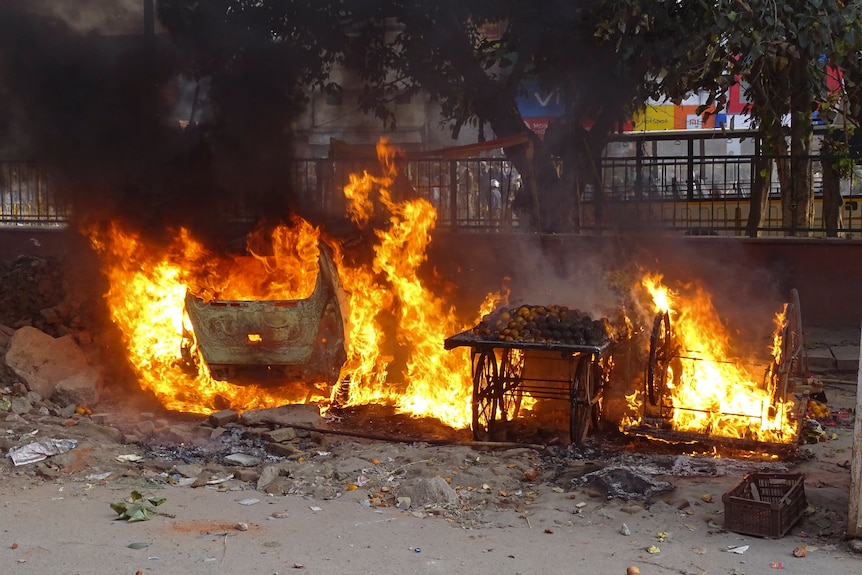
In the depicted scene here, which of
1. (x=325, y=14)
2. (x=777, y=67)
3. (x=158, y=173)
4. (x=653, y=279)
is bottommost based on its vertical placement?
(x=653, y=279)

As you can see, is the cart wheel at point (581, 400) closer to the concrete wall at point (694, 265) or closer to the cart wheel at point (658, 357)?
the cart wheel at point (658, 357)

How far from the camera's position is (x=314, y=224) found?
10516 millimetres

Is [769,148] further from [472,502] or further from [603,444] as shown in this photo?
[472,502]

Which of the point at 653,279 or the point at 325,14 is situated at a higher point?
the point at 325,14

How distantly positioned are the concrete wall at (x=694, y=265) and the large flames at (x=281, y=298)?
1340mm

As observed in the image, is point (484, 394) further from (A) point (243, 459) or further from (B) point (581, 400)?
(A) point (243, 459)

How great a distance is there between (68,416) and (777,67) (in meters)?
7.74

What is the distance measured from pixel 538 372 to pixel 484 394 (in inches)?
33.2

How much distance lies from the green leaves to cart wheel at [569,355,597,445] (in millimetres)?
3237

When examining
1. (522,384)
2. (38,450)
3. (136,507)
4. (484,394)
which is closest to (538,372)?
(522,384)

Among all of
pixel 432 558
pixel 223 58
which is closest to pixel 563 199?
pixel 223 58

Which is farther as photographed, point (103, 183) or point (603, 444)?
point (103, 183)

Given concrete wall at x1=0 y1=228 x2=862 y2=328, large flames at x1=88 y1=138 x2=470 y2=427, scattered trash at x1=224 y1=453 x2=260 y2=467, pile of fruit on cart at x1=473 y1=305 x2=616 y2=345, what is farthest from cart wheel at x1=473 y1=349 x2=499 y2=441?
concrete wall at x1=0 y1=228 x2=862 y2=328

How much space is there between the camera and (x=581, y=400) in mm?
7160
